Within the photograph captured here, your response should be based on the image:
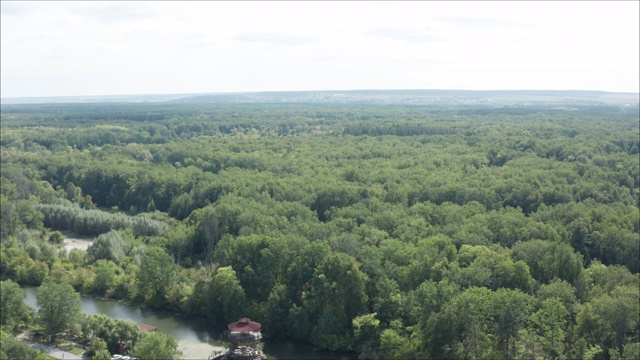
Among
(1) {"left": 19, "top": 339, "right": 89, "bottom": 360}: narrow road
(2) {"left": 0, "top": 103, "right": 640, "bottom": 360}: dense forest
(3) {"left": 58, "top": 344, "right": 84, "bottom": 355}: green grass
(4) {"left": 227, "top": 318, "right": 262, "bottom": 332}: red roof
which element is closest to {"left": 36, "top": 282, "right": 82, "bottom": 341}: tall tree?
(1) {"left": 19, "top": 339, "right": 89, "bottom": 360}: narrow road

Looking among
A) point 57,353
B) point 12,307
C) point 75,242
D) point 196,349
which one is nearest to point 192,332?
point 196,349

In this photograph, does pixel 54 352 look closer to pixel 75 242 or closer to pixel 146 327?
pixel 146 327

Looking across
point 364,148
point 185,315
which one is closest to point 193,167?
Answer: point 364,148

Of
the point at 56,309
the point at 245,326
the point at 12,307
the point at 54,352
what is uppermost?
the point at 56,309

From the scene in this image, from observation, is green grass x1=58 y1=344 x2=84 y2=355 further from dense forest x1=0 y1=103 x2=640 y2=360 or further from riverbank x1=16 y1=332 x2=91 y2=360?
dense forest x1=0 y1=103 x2=640 y2=360

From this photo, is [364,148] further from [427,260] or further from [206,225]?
[427,260]

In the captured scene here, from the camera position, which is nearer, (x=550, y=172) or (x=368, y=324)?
(x=368, y=324)
